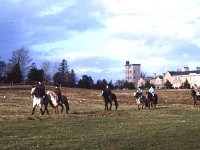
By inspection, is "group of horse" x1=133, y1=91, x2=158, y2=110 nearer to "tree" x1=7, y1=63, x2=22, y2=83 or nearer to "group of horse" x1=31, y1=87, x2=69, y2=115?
"group of horse" x1=31, y1=87, x2=69, y2=115

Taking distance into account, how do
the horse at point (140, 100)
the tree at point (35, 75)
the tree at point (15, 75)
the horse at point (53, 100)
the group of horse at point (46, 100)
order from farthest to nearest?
1. the tree at point (35, 75)
2. the tree at point (15, 75)
3. the horse at point (140, 100)
4. the horse at point (53, 100)
5. the group of horse at point (46, 100)

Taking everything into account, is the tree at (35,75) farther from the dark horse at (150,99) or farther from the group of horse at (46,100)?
the group of horse at (46,100)

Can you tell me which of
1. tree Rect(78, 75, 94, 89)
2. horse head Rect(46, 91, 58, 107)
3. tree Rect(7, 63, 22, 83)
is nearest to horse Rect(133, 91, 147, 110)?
horse head Rect(46, 91, 58, 107)

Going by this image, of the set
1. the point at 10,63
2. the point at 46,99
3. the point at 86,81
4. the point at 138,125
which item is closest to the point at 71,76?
the point at 86,81

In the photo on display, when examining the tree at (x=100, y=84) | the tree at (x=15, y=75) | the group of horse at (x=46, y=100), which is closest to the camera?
the group of horse at (x=46, y=100)

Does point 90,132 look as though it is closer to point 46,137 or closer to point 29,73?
point 46,137

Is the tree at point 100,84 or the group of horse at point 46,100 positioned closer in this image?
the group of horse at point 46,100

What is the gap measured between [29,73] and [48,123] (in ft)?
376

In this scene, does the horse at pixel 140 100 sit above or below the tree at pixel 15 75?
below

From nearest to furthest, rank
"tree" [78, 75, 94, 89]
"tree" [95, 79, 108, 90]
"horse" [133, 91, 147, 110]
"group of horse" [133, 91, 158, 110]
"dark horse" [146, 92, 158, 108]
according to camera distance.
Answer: "horse" [133, 91, 147, 110] → "group of horse" [133, 91, 158, 110] → "dark horse" [146, 92, 158, 108] → "tree" [95, 79, 108, 90] → "tree" [78, 75, 94, 89]

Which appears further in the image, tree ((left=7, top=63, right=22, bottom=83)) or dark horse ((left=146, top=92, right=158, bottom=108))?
tree ((left=7, top=63, right=22, bottom=83))

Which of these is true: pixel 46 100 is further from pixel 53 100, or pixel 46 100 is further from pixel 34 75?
pixel 34 75

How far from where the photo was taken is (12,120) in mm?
30516

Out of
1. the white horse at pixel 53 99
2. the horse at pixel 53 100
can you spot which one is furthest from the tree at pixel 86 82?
the horse at pixel 53 100
